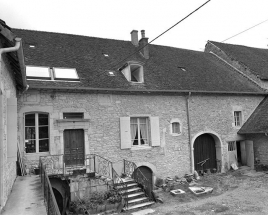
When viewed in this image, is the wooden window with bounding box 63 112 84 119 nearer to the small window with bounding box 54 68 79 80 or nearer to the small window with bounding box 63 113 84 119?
the small window with bounding box 63 113 84 119

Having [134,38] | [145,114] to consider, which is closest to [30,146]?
[145,114]

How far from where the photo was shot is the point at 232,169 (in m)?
12.6

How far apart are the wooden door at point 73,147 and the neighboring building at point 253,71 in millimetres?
8557

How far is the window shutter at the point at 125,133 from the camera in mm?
10008

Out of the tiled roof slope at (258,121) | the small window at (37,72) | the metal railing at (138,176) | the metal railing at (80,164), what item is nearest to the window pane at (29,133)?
the metal railing at (80,164)

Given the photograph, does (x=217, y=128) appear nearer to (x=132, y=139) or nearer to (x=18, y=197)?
(x=132, y=139)

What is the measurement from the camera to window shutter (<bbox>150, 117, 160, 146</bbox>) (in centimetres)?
1066

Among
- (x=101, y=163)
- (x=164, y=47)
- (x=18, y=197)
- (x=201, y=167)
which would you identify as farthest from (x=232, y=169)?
(x=18, y=197)

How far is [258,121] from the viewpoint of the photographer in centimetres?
1252

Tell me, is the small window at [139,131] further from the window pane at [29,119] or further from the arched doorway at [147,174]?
the window pane at [29,119]

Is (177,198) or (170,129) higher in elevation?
(170,129)

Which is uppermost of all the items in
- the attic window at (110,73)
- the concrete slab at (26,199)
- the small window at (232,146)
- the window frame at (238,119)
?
the attic window at (110,73)

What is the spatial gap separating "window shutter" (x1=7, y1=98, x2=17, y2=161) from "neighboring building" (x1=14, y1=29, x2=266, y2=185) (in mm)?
3544

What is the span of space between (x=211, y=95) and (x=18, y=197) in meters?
9.96
